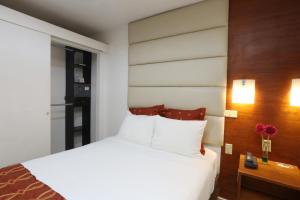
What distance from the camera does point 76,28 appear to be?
2961 mm

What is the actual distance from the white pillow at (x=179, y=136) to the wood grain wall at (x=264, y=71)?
45 centimetres

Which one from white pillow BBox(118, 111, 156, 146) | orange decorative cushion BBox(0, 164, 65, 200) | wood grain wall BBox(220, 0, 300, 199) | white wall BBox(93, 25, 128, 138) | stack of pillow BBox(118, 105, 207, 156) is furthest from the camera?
white wall BBox(93, 25, 128, 138)

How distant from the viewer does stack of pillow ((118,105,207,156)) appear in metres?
1.68

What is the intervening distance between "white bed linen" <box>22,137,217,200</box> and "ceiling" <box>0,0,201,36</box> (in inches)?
70.2

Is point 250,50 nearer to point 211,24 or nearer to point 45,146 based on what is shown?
point 211,24

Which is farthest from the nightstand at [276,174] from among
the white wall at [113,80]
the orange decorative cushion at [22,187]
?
the white wall at [113,80]

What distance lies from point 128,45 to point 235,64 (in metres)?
1.65

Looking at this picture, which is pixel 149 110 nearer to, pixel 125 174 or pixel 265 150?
pixel 125 174

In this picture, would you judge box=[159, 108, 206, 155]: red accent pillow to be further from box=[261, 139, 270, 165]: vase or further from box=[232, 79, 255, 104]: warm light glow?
box=[261, 139, 270, 165]: vase

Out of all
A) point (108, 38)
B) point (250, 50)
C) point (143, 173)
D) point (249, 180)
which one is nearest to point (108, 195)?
point (143, 173)

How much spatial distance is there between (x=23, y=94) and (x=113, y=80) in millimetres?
1337

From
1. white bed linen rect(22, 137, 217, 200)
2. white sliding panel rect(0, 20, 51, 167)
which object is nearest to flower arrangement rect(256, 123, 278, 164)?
white bed linen rect(22, 137, 217, 200)

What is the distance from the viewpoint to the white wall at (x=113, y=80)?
9.23 ft

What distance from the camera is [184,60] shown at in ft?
7.00
